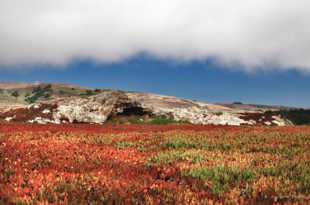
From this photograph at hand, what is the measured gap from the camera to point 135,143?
25062 mm

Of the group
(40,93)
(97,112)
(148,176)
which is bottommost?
(40,93)

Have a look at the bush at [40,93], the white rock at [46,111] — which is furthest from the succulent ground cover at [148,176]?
the bush at [40,93]

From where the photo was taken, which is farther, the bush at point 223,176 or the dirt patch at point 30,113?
the dirt patch at point 30,113

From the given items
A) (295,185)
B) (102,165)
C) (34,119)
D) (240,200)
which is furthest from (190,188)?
(34,119)

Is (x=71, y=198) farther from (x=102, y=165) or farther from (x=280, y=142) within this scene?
(x=280, y=142)

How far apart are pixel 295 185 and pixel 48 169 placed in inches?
271

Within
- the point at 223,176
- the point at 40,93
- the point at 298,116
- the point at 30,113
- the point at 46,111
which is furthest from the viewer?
the point at 40,93

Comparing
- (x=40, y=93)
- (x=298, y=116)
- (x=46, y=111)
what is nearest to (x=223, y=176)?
(x=46, y=111)

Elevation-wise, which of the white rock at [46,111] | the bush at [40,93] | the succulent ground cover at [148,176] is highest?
the succulent ground cover at [148,176]

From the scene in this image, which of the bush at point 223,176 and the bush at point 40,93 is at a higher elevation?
the bush at point 223,176

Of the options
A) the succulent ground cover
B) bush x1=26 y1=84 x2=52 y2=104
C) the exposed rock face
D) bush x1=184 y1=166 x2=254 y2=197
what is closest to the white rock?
the exposed rock face

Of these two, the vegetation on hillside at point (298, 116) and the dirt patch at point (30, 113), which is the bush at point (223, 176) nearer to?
the dirt patch at point (30, 113)

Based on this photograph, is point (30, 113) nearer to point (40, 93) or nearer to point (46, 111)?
point (46, 111)

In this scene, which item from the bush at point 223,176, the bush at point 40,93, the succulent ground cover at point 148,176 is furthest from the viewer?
the bush at point 40,93
